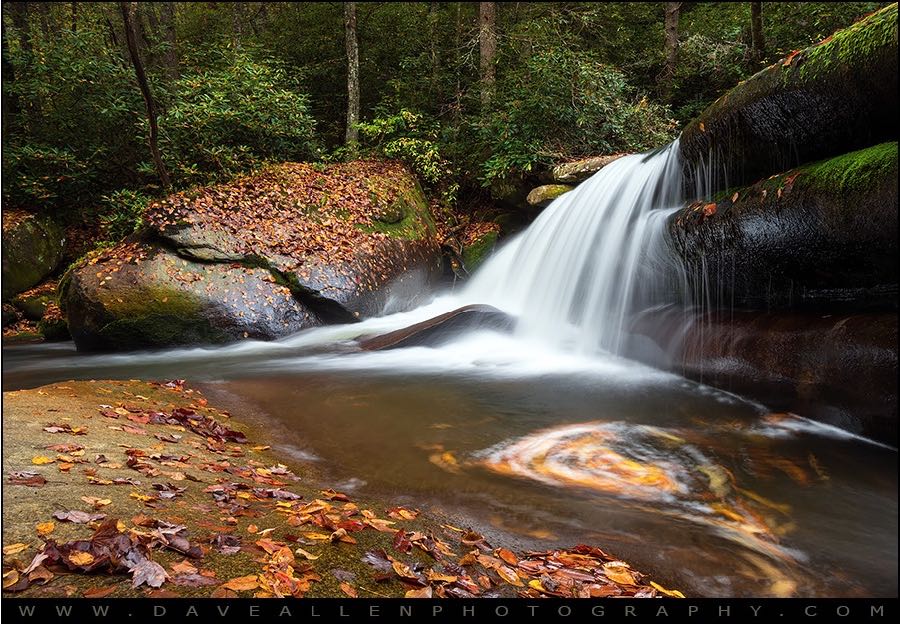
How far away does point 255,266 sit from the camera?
8.66 meters

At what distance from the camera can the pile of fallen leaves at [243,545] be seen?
1675mm

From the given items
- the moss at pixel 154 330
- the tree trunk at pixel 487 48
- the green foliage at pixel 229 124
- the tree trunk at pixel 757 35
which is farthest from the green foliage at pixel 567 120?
the moss at pixel 154 330

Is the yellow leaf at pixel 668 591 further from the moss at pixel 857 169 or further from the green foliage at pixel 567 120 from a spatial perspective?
the green foliage at pixel 567 120

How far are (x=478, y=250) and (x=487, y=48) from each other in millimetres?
5582

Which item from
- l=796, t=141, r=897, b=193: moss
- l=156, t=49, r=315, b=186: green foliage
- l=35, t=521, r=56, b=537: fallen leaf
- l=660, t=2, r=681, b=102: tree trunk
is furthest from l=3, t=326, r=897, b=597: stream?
l=660, t=2, r=681, b=102: tree trunk

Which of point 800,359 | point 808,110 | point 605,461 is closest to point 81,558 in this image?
point 605,461

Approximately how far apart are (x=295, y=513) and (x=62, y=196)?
544 inches

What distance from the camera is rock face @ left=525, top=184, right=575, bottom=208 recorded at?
35.4 feet

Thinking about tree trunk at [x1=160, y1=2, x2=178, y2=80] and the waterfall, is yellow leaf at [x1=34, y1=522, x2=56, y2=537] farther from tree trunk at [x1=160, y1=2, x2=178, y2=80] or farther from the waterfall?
tree trunk at [x1=160, y1=2, x2=178, y2=80]

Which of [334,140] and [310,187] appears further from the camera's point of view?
[334,140]

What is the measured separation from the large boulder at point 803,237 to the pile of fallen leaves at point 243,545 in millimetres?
3390

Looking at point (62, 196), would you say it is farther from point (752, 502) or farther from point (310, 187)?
point (752, 502)

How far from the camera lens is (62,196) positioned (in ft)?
40.9

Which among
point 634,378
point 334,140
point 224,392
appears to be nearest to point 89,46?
point 334,140
